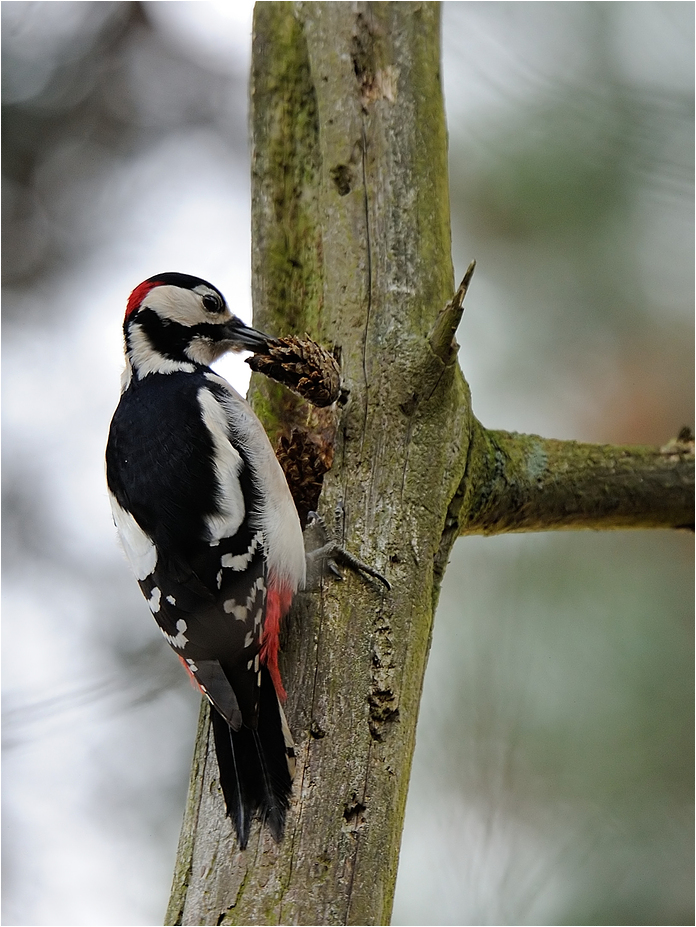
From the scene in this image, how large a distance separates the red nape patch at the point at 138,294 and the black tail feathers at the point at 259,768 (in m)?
1.00

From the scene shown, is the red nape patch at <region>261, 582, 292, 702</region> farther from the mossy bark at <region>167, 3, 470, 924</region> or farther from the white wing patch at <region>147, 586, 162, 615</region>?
the white wing patch at <region>147, 586, 162, 615</region>

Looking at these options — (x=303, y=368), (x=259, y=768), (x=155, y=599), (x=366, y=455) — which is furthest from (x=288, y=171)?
(x=259, y=768)

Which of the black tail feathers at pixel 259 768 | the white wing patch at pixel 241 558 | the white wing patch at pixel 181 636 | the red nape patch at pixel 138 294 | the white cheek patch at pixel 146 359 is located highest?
the red nape patch at pixel 138 294

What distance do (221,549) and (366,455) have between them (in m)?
0.32

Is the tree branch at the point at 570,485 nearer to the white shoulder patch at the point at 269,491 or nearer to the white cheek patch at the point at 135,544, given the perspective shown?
the white shoulder patch at the point at 269,491

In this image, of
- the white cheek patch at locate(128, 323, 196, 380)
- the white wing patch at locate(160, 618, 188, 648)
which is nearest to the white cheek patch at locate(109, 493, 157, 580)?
the white wing patch at locate(160, 618, 188, 648)

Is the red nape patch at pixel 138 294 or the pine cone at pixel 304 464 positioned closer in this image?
the pine cone at pixel 304 464

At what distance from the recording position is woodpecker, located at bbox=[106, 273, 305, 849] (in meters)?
1.45

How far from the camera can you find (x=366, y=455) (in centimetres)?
170

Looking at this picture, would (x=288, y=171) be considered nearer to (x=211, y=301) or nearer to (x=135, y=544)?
(x=211, y=301)

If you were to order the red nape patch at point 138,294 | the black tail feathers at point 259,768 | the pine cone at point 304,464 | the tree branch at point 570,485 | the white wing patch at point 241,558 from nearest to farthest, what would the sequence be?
the black tail feathers at point 259,768
the white wing patch at point 241,558
the pine cone at point 304,464
the tree branch at point 570,485
the red nape patch at point 138,294

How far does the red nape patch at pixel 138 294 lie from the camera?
6.83 feet

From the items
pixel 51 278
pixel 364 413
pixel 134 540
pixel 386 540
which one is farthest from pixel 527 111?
pixel 51 278

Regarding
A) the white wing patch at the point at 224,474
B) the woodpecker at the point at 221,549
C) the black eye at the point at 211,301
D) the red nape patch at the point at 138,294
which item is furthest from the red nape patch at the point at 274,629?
the red nape patch at the point at 138,294
